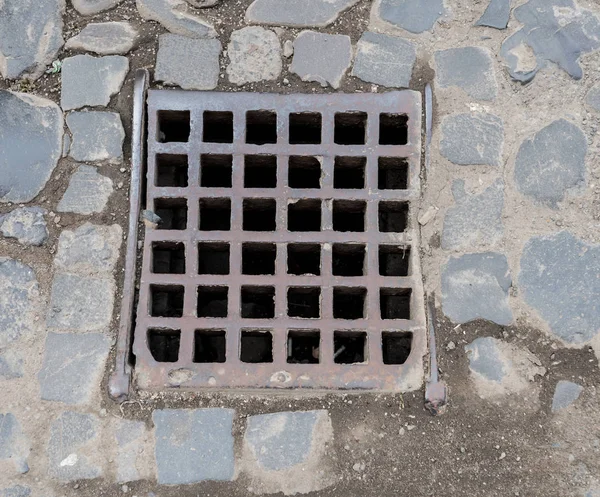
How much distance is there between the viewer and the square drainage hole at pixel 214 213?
2008mm

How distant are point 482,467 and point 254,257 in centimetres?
106

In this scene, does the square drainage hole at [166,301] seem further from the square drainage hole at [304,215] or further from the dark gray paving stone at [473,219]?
the dark gray paving stone at [473,219]

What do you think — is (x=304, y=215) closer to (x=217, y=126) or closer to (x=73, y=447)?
(x=217, y=126)

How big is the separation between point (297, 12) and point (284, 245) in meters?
0.81

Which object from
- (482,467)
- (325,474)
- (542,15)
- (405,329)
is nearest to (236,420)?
(325,474)

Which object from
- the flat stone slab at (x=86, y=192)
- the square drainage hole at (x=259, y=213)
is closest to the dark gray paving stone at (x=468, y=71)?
the square drainage hole at (x=259, y=213)

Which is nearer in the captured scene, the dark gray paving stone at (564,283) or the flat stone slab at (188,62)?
the dark gray paving stone at (564,283)

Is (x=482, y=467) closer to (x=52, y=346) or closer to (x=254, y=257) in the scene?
(x=254, y=257)

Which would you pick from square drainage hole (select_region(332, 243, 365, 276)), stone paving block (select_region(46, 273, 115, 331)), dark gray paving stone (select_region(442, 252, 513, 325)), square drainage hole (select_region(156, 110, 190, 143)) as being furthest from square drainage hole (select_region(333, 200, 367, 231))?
stone paving block (select_region(46, 273, 115, 331))

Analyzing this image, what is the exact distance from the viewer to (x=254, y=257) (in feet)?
7.52

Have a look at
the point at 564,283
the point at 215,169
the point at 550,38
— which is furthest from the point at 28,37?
the point at 564,283

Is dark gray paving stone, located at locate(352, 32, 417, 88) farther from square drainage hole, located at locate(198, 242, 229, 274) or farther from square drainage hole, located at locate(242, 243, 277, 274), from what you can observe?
square drainage hole, located at locate(198, 242, 229, 274)

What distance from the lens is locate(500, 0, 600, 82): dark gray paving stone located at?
2047 mm

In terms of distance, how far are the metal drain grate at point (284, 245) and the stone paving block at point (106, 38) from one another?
23cm
